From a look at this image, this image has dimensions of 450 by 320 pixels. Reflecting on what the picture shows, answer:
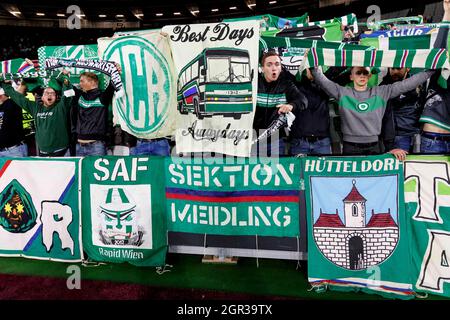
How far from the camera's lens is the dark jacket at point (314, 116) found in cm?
368

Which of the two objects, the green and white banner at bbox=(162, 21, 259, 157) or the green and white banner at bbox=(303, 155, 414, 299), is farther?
the green and white banner at bbox=(162, 21, 259, 157)

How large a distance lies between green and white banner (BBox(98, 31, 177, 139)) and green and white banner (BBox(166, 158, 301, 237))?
640 mm

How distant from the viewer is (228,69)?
348cm

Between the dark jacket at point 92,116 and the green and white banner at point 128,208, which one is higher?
the dark jacket at point 92,116

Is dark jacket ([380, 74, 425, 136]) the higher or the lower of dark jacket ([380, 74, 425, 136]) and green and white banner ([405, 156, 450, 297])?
the higher

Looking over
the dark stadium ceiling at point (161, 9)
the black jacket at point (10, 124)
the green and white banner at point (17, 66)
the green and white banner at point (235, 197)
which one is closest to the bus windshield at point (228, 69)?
the green and white banner at point (235, 197)

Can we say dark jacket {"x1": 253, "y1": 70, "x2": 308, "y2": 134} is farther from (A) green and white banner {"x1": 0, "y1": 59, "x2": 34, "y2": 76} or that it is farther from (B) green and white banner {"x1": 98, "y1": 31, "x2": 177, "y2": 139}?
(A) green and white banner {"x1": 0, "y1": 59, "x2": 34, "y2": 76}

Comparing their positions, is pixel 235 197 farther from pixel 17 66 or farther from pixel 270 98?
pixel 17 66

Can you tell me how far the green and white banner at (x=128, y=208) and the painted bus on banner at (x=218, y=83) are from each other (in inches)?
30.7

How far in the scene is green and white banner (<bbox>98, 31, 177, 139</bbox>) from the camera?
376cm

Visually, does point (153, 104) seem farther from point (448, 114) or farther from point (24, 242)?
point (448, 114)

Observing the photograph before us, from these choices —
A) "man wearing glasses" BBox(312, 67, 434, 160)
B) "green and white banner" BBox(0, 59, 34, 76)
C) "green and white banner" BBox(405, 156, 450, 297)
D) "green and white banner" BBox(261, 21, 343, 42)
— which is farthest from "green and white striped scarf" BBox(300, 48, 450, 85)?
"green and white banner" BBox(0, 59, 34, 76)

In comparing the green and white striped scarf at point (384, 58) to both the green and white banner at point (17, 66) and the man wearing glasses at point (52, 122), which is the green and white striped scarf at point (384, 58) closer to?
the man wearing glasses at point (52, 122)
